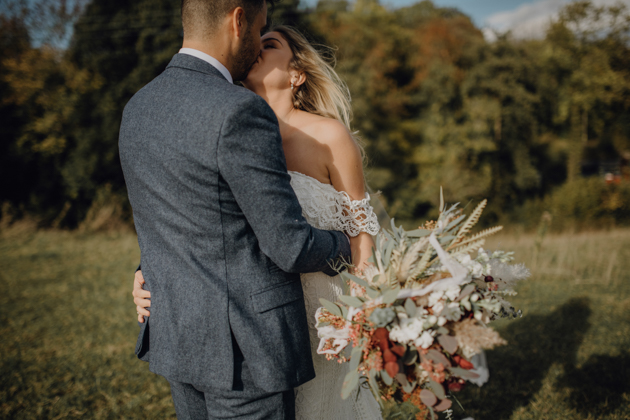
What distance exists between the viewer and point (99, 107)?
658 inches

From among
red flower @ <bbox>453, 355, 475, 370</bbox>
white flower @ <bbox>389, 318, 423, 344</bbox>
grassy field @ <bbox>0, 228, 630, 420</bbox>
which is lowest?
grassy field @ <bbox>0, 228, 630, 420</bbox>

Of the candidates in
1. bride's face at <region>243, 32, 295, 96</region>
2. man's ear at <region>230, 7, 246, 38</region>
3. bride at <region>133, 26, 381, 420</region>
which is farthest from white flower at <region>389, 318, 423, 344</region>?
bride's face at <region>243, 32, 295, 96</region>

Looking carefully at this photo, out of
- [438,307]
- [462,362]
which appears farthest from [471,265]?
[462,362]

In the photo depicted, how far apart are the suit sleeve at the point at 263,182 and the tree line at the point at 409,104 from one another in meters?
14.1

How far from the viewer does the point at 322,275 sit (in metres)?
2.02

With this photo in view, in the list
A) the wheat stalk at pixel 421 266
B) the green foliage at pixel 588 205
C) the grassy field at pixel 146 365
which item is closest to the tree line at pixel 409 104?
the green foliage at pixel 588 205

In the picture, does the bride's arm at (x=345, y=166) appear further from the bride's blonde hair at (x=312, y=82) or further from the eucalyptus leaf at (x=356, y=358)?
the eucalyptus leaf at (x=356, y=358)

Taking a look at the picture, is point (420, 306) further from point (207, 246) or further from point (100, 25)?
point (100, 25)

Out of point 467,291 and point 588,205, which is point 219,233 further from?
point 588,205

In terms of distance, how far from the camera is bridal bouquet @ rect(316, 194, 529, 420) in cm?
139

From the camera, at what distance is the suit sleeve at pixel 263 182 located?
1324mm

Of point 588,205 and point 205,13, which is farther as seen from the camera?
point 588,205

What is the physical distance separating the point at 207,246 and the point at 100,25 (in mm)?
19282

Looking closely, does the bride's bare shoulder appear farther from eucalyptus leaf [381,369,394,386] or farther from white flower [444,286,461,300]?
eucalyptus leaf [381,369,394,386]
